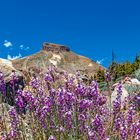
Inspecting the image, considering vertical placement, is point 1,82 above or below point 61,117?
above

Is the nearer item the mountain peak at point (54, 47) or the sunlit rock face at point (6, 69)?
the sunlit rock face at point (6, 69)

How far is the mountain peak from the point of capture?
73875 mm

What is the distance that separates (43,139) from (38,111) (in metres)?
0.48

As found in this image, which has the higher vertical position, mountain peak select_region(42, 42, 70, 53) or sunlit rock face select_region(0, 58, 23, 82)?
mountain peak select_region(42, 42, 70, 53)

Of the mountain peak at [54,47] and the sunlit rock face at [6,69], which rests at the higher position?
the mountain peak at [54,47]

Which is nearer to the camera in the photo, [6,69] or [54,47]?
[6,69]

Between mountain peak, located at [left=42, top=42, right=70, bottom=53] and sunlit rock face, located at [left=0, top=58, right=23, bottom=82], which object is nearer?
sunlit rock face, located at [left=0, top=58, right=23, bottom=82]

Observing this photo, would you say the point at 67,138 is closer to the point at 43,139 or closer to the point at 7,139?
the point at 43,139

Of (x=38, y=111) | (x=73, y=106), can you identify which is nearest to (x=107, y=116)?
(x=73, y=106)

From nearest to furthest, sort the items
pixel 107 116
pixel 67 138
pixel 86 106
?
pixel 86 106 → pixel 67 138 → pixel 107 116

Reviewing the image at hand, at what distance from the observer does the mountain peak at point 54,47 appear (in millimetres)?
73875

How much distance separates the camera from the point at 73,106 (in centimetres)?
512

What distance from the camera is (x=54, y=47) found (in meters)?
78.2

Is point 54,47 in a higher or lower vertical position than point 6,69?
higher
